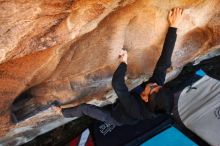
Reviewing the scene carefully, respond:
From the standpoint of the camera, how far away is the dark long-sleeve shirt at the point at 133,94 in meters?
3.01

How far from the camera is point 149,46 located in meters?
3.61

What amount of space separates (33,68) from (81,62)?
48cm

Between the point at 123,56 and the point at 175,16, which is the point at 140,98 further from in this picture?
the point at 175,16

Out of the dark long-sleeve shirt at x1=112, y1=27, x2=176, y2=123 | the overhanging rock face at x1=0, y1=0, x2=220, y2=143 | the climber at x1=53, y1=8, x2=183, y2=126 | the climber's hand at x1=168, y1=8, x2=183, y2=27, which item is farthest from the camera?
the climber's hand at x1=168, y1=8, x2=183, y2=27

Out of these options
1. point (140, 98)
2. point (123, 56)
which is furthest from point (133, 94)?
point (123, 56)

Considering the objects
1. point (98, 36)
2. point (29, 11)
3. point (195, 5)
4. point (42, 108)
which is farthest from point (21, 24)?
point (195, 5)

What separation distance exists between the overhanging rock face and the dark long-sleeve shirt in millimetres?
153

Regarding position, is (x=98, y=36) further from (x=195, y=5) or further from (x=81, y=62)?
(x=195, y=5)

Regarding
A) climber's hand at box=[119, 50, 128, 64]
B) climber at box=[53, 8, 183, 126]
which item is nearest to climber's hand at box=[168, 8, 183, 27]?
climber at box=[53, 8, 183, 126]

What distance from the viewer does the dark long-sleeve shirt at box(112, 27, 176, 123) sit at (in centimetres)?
301

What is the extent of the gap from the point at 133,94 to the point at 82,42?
59 centimetres

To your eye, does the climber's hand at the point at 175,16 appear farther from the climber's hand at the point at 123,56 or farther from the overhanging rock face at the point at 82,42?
the climber's hand at the point at 123,56

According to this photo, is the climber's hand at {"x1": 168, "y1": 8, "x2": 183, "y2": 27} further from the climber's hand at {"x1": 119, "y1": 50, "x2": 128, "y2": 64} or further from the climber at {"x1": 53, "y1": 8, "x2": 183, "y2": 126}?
the climber's hand at {"x1": 119, "y1": 50, "x2": 128, "y2": 64}

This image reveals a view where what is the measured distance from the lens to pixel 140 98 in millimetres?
3057
